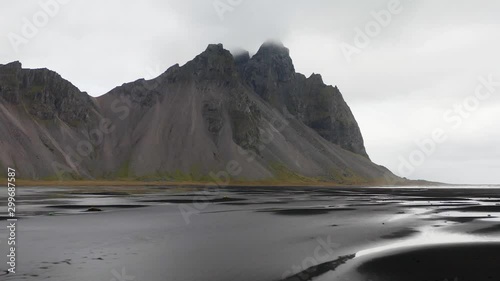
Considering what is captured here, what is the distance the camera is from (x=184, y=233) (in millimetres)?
31891

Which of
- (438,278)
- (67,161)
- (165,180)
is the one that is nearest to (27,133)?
(67,161)

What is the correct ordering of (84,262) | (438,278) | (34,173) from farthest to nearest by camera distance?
(34,173), (84,262), (438,278)

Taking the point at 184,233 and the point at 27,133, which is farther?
the point at 27,133

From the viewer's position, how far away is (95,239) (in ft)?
91.6

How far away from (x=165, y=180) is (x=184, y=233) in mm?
171592

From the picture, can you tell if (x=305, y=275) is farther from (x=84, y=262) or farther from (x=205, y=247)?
(x=84, y=262)

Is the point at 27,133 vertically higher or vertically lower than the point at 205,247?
higher

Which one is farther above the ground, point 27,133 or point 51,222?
point 27,133

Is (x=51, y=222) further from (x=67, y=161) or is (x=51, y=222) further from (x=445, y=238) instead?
(x=67, y=161)

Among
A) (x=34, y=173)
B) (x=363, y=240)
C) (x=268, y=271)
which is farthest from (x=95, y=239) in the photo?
(x=34, y=173)

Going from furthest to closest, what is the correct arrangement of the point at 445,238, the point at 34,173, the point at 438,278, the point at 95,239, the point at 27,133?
the point at 27,133, the point at 34,173, the point at 445,238, the point at 95,239, the point at 438,278

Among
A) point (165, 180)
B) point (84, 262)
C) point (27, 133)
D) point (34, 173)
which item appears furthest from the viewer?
point (165, 180)

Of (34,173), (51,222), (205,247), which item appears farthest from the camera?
(34,173)

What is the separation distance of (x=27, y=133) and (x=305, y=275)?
642ft
